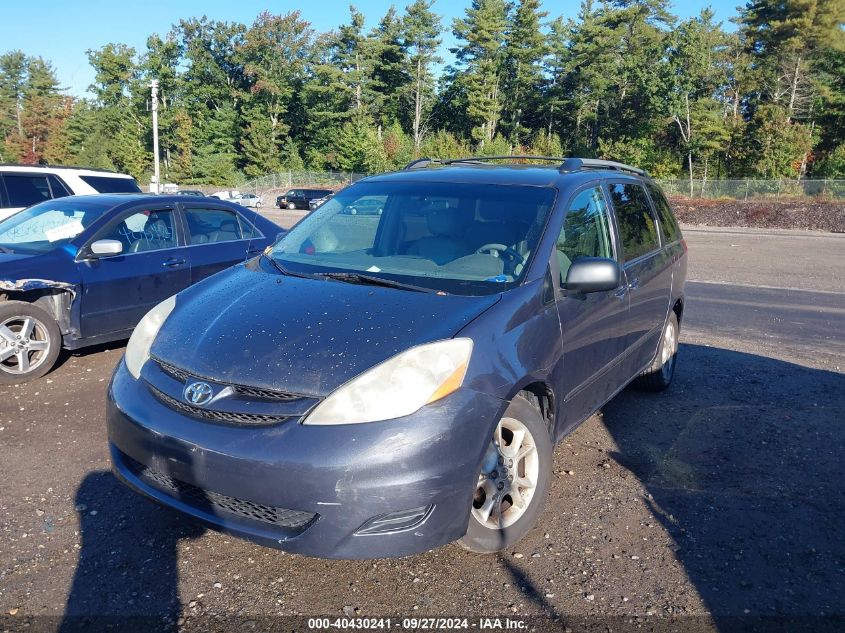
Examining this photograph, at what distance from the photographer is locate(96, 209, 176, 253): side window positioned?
667 cm

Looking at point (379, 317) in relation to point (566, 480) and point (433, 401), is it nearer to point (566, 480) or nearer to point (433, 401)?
point (433, 401)

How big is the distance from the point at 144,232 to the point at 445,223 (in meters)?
4.02

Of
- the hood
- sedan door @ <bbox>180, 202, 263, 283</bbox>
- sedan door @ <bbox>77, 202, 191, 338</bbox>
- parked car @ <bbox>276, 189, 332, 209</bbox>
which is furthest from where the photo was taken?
parked car @ <bbox>276, 189, 332, 209</bbox>

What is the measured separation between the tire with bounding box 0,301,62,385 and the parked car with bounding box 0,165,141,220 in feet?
14.0

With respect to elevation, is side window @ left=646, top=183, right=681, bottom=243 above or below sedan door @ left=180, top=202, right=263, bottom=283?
above

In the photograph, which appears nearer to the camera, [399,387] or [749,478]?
[399,387]

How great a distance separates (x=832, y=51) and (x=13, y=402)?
69.0m

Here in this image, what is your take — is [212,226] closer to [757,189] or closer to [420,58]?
[757,189]

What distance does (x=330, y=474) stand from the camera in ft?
8.66

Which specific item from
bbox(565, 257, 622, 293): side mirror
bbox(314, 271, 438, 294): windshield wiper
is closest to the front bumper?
bbox(314, 271, 438, 294): windshield wiper

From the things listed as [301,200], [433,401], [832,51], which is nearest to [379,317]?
[433,401]

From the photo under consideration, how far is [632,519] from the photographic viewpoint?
374 centimetres

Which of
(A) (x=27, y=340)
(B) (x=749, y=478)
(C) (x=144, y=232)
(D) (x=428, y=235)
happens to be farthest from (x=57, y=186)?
(B) (x=749, y=478)

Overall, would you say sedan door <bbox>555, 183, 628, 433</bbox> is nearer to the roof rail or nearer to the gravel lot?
the roof rail
